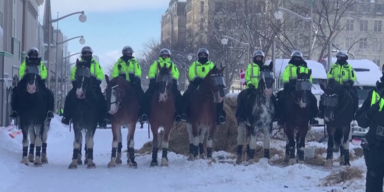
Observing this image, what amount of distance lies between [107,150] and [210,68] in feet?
26.1

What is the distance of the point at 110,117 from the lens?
55.4 feet

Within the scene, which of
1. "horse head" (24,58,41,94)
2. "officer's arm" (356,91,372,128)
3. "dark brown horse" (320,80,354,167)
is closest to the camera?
"officer's arm" (356,91,372,128)

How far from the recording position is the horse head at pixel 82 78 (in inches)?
635

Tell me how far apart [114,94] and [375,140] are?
7913 millimetres

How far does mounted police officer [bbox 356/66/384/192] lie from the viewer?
1001 centimetres

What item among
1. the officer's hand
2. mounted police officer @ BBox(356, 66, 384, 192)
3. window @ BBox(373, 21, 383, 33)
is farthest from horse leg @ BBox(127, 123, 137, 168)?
window @ BBox(373, 21, 383, 33)

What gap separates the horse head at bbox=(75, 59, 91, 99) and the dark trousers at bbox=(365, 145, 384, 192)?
8.04m

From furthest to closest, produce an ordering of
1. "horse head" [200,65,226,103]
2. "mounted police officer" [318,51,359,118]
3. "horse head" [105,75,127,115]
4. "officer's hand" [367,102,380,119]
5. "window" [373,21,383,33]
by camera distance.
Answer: "window" [373,21,383,33] → "mounted police officer" [318,51,359,118] → "horse head" [200,65,226,103] → "horse head" [105,75,127,115] → "officer's hand" [367,102,380,119]

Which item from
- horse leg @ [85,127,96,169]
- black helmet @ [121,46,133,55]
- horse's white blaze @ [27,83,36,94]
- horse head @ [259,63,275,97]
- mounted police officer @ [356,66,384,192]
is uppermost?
black helmet @ [121,46,133,55]

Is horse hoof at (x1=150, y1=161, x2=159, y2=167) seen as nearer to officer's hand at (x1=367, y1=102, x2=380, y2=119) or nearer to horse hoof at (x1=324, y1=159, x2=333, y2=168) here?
horse hoof at (x1=324, y1=159, x2=333, y2=168)

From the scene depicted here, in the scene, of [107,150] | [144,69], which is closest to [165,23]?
[144,69]

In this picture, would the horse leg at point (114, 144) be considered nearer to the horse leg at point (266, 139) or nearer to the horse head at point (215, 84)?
the horse head at point (215, 84)

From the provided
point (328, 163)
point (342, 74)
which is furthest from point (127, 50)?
point (328, 163)

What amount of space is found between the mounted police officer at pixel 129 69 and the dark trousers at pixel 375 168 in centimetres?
826
